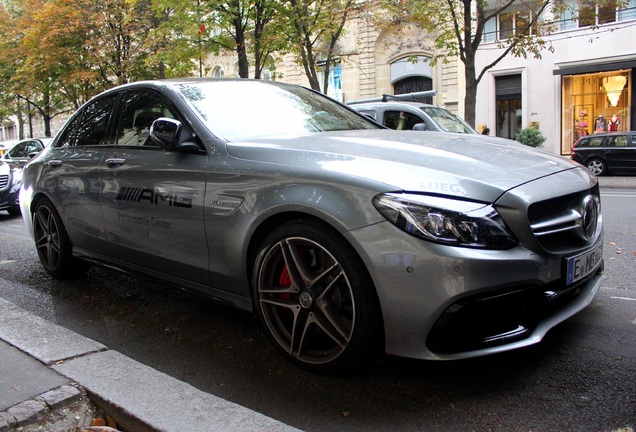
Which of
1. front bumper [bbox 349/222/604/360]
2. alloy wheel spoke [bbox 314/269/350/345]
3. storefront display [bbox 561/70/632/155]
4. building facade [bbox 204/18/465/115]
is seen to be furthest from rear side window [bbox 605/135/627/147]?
alloy wheel spoke [bbox 314/269/350/345]

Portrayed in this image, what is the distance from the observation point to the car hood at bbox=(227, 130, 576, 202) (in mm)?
2543

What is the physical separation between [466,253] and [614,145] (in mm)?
17652

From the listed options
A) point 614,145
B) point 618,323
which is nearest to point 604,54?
A: point 614,145

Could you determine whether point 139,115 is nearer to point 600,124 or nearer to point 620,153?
point 620,153

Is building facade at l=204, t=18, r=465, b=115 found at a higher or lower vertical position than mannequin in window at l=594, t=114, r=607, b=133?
higher

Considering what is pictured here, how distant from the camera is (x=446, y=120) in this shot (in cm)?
1062

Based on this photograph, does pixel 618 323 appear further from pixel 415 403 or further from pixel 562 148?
pixel 562 148

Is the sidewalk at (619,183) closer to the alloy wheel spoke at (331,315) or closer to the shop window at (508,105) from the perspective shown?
the shop window at (508,105)

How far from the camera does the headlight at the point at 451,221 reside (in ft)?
7.88

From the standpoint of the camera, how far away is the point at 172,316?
4055mm

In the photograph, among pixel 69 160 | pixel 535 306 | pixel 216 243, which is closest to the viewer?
pixel 535 306

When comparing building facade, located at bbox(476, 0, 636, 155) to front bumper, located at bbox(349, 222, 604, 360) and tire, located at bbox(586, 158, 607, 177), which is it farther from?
front bumper, located at bbox(349, 222, 604, 360)

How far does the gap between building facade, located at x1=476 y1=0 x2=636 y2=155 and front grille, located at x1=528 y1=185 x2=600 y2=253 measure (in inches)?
824

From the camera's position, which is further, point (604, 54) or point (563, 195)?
point (604, 54)
